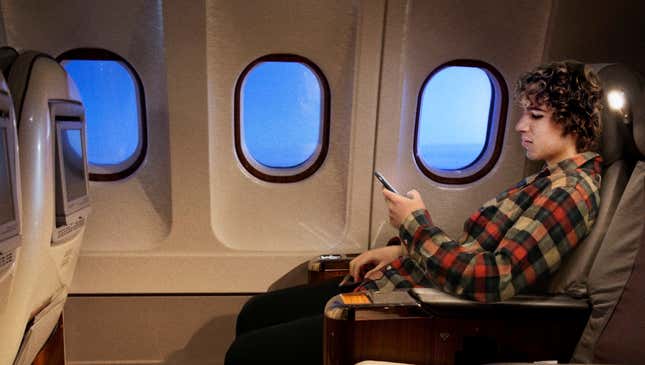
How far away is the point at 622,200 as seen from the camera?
1279mm

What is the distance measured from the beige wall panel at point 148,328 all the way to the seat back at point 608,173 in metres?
1.51

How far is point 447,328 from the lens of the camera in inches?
50.1

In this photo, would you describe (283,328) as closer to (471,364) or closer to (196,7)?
(471,364)

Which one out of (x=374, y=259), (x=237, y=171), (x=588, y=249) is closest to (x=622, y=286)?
(x=588, y=249)

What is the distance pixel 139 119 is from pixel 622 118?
79.1 inches

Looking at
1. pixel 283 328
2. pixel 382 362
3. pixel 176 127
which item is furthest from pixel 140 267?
pixel 382 362

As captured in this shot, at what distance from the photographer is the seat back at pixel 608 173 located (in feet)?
4.28

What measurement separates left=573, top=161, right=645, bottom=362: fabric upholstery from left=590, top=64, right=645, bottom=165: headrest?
11cm

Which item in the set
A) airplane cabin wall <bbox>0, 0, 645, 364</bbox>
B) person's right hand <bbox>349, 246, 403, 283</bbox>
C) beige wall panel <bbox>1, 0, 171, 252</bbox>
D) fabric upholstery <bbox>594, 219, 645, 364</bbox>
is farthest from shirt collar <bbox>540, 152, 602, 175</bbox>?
beige wall panel <bbox>1, 0, 171, 252</bbox>

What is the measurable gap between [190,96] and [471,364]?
1550 mm

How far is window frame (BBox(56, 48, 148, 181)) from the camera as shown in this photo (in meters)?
2.09

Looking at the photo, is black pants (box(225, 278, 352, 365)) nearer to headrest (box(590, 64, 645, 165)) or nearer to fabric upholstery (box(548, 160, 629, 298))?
fabric upholstery (box(548, 160, 629, 298))

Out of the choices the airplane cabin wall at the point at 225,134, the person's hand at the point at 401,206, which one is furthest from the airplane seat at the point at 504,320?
the airplane cabin wall at the point at 225,134

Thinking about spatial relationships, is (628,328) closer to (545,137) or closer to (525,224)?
(525,224)
